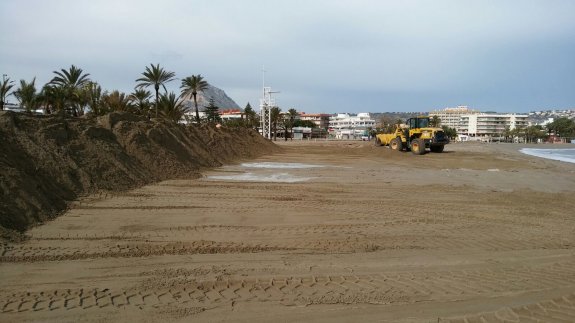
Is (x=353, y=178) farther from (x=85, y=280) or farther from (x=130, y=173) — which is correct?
(x=85, y=280)

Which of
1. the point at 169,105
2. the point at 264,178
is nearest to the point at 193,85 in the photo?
the point at 169,105

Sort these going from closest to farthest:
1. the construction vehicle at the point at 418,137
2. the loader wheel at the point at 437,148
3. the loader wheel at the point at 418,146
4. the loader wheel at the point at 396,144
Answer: the loader wheel at the point at 418,146 < the construction vehicle at the point at 418,137 < the loader wheel at the point at 437,148 < the loader wheel at the point at 396,144

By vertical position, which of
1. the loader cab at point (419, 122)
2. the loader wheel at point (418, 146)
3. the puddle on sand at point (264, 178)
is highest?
the loader cab at point (419, 122)

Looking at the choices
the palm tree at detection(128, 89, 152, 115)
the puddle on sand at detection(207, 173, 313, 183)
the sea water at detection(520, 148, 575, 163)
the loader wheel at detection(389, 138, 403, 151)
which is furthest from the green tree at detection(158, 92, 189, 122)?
the sea water at detection(520, 148, 575, 163)

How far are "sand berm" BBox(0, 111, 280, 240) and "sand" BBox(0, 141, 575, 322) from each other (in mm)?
540

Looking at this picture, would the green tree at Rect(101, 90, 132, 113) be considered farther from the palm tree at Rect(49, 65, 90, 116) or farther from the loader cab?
the loader cab

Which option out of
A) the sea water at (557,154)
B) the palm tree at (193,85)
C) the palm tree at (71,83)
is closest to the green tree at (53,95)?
Result: the palm tree at (71,83)

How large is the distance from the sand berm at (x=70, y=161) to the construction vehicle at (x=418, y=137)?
17809mm

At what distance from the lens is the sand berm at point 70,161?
8.16 meters

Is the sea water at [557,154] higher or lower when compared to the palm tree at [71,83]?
lower

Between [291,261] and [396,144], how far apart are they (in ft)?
99.8

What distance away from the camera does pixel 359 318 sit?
4.51 m

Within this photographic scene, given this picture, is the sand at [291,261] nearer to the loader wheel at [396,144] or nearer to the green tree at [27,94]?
the loader wheel at [396,144]

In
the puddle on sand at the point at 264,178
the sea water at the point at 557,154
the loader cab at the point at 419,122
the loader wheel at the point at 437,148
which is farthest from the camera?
the sea water at the point at 557,154
